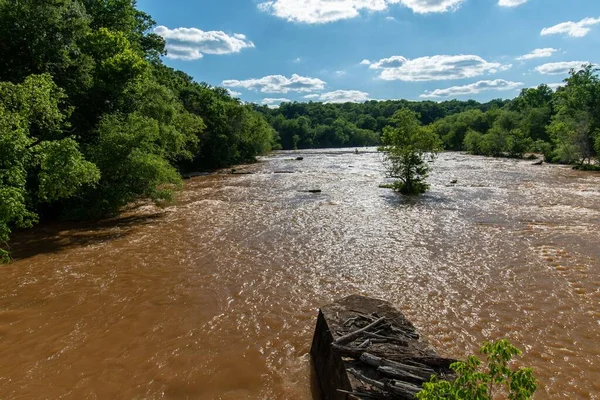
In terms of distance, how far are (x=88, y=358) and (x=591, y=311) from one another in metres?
11.6

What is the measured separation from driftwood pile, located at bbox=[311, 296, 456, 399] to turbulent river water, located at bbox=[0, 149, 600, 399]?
2.51ft

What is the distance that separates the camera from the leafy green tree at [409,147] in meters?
26.9

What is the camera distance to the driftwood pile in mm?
4906

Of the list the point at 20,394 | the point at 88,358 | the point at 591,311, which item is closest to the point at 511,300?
the point at 591,311

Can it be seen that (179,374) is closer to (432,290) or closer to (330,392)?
(330,392)

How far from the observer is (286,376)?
6.65 meters

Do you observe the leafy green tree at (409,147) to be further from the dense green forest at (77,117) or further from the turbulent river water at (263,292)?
the turbulent river water at (263,292)

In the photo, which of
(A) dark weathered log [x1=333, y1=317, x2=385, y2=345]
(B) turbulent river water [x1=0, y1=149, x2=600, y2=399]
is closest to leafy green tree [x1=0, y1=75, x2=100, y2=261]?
(B) turbulent river water [x1=0, y1=149, x2=600, y2=399]

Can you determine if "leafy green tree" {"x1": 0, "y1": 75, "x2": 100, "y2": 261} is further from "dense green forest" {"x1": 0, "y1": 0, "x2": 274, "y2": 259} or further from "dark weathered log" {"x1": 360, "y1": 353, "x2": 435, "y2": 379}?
"dark weathered log" {"x1": 360, "y1": 353, "x2": 435, "y2": 379}

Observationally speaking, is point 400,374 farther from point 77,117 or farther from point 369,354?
point 77,117

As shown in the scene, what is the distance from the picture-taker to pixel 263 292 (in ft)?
34.2

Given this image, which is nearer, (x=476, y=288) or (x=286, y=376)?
Result: (x=286, y=376)

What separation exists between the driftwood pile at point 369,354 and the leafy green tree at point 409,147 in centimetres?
2149

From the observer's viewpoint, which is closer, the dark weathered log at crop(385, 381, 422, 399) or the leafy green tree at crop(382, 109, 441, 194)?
the dark weathered log at crop(385, 381, 422, 399)
